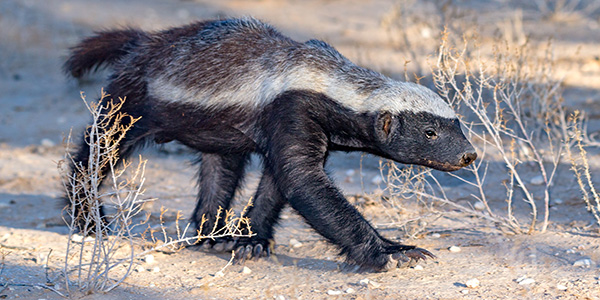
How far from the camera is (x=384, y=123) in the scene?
484 centimetres

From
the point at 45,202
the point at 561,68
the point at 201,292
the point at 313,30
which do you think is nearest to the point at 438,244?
the point at 201,292

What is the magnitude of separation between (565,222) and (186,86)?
3.01 metres

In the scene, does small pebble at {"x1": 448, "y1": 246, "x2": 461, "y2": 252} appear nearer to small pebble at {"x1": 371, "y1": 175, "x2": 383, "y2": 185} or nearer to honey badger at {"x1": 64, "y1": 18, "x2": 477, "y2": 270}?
honey badger at {"x1": 64, "y1": 18, "x2": 477, "y2": 270}

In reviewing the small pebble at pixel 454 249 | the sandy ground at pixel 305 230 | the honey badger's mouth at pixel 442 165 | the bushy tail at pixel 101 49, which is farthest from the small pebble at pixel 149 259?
the small pebble at pixel 454 249

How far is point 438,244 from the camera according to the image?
546cm

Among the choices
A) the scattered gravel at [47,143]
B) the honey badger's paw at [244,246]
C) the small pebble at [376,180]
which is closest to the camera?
the honey badger's paw at [244,246]

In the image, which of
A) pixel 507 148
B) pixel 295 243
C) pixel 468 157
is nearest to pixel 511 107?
pixel 468 157

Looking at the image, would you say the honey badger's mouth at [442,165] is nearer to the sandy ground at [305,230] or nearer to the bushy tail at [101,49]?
the sandy ground at [305,230]

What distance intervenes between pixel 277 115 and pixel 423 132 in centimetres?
93

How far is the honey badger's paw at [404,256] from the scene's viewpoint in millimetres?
4805

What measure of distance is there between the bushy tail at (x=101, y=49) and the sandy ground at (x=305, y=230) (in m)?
0.21

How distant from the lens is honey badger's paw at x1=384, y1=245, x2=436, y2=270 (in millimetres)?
4805

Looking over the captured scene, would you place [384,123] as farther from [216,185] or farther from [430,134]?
[216,185]

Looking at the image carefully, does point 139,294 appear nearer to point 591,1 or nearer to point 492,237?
point 492,237
